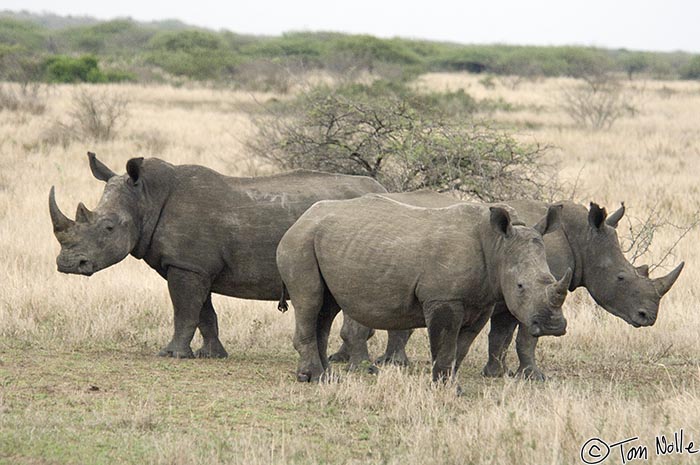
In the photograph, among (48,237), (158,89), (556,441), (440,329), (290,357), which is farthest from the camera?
(158,89)

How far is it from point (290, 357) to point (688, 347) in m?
3.30

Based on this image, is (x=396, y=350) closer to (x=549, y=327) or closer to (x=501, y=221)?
(x=501, y=221)

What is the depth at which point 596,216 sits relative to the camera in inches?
332

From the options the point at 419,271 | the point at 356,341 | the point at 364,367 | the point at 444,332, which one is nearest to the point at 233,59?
the point at 356,341

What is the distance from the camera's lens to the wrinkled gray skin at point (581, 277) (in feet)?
27.0

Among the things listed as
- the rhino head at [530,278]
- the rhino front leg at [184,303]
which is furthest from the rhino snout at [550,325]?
the rhino front leg at [184,303]

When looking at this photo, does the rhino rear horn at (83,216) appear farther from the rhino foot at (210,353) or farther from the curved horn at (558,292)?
the curved horn at (558,292)

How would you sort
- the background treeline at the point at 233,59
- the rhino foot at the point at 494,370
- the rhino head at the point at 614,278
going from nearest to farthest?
1. the rhino head at the point at 614,278
2. the rhino foot at the point at 494,370
3. the background treeline at the point at 233,59

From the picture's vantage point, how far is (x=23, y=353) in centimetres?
873

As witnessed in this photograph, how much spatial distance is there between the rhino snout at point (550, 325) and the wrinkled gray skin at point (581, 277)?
1359 mm

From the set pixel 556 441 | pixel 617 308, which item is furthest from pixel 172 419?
pixel 617 308

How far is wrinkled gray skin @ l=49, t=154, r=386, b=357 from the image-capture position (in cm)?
888

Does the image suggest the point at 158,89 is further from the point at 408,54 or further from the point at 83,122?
the point at 408,54
